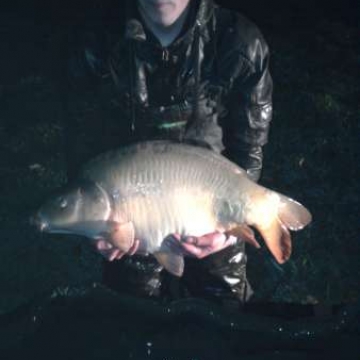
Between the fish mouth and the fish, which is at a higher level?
the fish

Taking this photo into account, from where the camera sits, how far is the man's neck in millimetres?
2100

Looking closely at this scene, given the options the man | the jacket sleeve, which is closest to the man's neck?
the man

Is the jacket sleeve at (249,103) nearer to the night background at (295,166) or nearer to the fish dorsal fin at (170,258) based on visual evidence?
the fish dorsal fin at (170,258)

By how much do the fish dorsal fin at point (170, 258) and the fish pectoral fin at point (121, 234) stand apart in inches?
6.3

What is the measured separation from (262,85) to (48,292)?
135cm

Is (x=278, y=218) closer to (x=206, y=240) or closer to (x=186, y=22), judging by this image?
(x=206, y=240)

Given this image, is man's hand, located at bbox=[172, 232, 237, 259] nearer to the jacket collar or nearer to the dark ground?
the jacket collar

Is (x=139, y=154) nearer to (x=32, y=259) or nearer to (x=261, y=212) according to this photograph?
(x=261, y=212)

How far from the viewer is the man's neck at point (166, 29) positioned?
82.7 inches

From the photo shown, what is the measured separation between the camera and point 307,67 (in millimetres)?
3332

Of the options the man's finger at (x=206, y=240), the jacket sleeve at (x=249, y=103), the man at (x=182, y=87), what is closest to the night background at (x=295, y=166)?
the man at (x=182, y=87)

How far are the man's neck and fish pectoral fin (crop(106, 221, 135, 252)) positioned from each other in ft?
2.63

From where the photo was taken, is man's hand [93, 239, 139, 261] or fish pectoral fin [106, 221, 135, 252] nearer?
fish pectoral fin [106, 221, 135, 252]

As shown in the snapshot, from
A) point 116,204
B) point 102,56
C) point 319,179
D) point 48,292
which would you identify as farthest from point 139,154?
point 319,179
